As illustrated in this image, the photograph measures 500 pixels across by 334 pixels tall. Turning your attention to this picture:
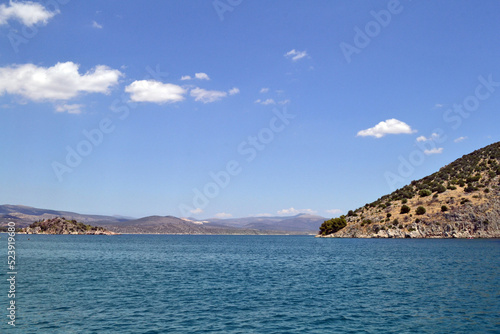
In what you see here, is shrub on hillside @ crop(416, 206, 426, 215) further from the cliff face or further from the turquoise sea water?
the turquoise sea water

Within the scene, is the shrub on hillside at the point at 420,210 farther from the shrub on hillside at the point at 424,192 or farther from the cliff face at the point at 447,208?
the shrub on hillside at the point at 424,192

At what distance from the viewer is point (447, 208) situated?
155625 millimetres

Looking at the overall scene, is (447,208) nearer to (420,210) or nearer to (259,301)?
(420,210)

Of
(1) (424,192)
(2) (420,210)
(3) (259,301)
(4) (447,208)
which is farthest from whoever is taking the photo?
(1) (424,192)

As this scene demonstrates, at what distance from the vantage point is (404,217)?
16712 cm

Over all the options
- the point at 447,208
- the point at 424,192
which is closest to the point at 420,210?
the point at 447,208

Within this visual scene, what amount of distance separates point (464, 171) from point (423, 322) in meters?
179

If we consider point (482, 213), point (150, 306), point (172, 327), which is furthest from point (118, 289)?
point (482, 213)

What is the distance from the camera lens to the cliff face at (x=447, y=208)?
146500 millimetres

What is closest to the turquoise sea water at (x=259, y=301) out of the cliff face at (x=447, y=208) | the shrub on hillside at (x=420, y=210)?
the cliff face at (x=447, y=208)

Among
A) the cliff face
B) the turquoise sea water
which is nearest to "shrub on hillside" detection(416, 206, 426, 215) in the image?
the cliff face

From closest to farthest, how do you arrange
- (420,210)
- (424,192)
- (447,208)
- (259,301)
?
(259,301)
(447,208)
(420,210)
(424,192)

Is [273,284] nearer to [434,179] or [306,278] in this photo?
[306,278]

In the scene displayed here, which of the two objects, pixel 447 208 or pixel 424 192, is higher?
pixel 424 192
